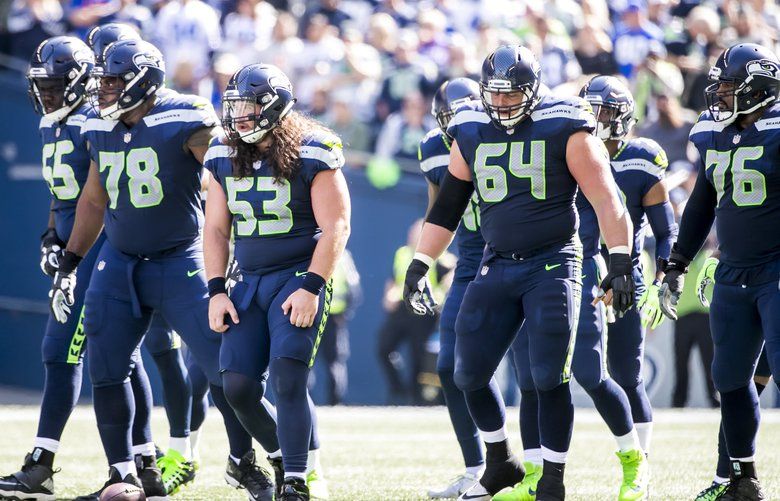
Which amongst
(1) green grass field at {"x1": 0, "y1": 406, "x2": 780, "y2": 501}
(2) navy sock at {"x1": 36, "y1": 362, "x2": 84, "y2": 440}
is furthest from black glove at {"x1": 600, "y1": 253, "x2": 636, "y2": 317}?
(2) navy sock at {"x1": 36, "y1": 362, "x2": 84, "y2": 440}

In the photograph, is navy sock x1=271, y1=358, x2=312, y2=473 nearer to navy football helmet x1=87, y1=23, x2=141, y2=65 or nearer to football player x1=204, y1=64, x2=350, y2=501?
football player x1=204, y1=64, x2=350, y2=501

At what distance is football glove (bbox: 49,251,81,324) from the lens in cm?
529

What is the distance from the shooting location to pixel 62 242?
5.68 meters

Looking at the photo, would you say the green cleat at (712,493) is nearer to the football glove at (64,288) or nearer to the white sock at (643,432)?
the white sock at (643,432)

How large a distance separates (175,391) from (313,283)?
1.49 meters

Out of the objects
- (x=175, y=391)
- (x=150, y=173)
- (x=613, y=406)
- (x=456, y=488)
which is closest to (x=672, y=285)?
(x=613, y=406)

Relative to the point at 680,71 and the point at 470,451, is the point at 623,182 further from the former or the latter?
the point at 680,71

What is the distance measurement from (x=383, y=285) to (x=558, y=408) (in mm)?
6305

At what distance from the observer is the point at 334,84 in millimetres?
11234

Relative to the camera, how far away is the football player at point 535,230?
4.70m

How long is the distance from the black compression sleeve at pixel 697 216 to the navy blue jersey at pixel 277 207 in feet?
4.90

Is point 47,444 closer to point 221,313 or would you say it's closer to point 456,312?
point 221,313

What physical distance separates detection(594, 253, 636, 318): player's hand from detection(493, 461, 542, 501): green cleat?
0.88 metres

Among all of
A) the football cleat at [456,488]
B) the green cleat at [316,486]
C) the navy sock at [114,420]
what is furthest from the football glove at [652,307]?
the navy sock at [114,420]
